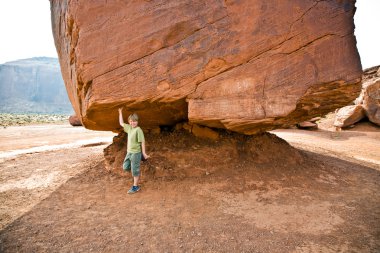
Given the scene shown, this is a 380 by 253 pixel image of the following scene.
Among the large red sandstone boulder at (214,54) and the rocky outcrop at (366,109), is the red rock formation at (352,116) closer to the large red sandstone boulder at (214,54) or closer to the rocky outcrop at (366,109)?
the rocky outcrop at (366,109)

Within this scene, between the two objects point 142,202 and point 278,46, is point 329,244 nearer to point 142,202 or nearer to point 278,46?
point 142,202

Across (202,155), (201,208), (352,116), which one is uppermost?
(202,155)

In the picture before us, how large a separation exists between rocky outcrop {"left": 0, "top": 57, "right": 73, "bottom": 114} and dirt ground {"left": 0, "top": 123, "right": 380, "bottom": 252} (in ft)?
296

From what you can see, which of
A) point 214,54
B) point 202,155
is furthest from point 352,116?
point 214,54

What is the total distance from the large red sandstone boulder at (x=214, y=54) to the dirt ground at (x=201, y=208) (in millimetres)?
1351

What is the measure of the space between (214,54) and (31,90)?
367ft

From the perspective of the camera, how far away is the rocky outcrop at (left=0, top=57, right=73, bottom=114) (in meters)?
83.6

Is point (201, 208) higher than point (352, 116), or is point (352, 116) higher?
point (352, 116)

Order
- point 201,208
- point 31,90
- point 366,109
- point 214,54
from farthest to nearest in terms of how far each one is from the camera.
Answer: point 31,90 → point 366,109 → point 214,54 → point 201,208

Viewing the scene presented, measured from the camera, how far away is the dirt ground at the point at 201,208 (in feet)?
9.88

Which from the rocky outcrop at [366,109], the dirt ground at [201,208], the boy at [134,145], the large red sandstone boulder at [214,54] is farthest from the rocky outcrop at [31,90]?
the boy at [134,145]

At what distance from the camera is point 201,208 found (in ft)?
12.8

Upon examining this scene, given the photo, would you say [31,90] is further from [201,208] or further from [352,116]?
[201,208]

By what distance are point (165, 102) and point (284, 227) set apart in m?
2.85
